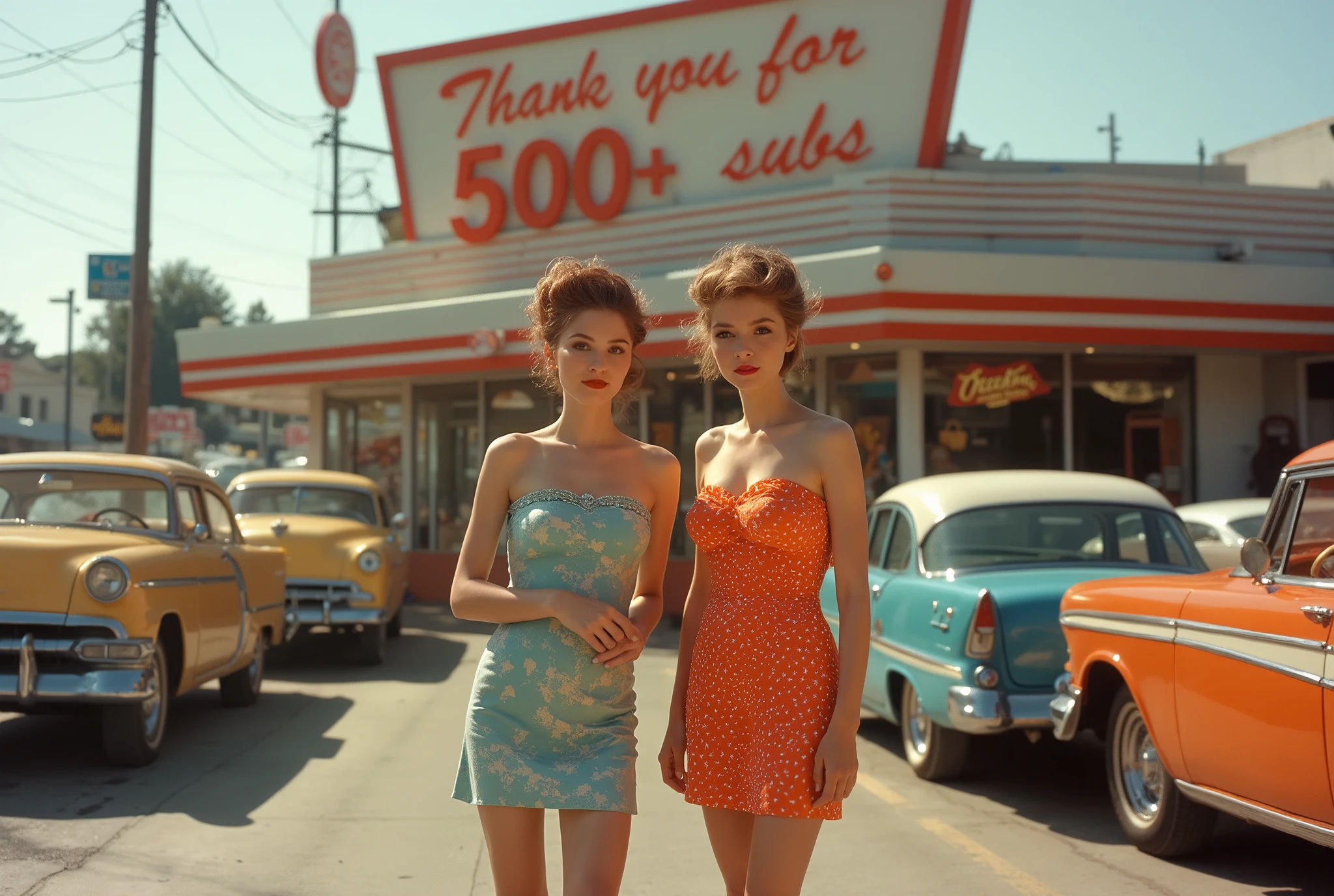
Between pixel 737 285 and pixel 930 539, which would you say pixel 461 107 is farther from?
pixel 737 285

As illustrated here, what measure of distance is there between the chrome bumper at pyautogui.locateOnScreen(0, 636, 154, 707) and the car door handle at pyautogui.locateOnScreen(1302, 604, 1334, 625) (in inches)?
223

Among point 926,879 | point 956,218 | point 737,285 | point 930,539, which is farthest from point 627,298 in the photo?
point 956,218

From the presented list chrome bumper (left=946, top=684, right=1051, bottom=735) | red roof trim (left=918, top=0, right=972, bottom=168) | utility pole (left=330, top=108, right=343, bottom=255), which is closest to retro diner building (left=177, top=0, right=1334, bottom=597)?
red roof trim (left=918, top=0, right=972, bottom=168)

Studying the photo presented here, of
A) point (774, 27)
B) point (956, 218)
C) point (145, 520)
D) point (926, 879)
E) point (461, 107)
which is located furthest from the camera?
point (461, 107)

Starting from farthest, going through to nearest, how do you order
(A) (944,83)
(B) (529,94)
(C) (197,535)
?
1. (B) (529,94)
2. (A) (944,83)
3. (C) (197,535)

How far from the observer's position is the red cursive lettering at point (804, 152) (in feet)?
54.1

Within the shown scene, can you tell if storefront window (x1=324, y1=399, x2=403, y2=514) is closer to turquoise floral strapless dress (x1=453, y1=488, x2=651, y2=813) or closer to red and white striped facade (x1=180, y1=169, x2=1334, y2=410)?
red and white striped facade (x1=180, y1=169, x2=1334, y2=410)

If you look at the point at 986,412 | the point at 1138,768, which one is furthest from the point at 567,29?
the point at 1138,768

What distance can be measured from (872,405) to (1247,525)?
511cm

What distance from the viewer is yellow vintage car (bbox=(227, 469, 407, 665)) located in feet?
39.8

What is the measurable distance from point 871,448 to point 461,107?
27.0 feet

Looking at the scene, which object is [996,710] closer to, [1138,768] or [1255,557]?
[1138,768]

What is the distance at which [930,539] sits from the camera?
25.3 ft

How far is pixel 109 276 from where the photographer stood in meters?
17.3
